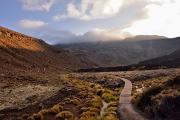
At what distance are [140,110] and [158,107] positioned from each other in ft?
22.6

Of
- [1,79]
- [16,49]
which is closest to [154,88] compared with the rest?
[1,79]

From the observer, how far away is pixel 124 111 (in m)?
37.2

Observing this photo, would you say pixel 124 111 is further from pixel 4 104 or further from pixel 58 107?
pixel 4 104

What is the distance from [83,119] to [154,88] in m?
8.83

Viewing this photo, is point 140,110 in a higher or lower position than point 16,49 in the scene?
lower

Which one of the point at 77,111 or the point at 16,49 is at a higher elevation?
the point at 16,49

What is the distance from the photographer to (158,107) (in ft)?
99.0

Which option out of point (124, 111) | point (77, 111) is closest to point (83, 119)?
point (124, 111)

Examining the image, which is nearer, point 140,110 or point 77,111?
point 140,110

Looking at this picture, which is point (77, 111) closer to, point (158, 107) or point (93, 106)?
point (93, 106)

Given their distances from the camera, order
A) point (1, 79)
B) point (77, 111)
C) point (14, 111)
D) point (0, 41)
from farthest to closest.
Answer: point (0, 41), point (1, 79), point (14, 111), point (77, 111)

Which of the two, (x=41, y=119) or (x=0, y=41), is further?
(x=0, y=41)

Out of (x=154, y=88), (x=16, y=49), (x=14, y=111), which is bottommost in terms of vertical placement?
(x=14, y=111)

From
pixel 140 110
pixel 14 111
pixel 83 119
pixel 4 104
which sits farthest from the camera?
pixel 4 104
